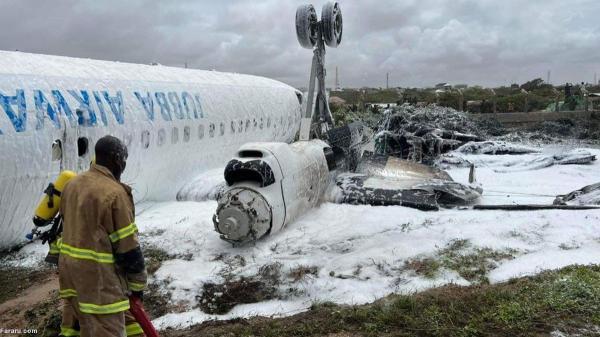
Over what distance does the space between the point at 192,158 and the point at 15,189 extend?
565 cm

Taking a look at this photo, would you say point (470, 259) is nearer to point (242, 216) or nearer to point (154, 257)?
point (242, 216)

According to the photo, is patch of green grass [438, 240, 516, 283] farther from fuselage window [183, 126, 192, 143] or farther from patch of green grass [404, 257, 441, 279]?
fuselage window [183, 126, 192, 143]

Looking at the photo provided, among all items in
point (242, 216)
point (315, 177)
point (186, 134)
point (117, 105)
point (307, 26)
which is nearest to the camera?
point (242, 216)

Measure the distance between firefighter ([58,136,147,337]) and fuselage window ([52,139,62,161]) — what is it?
5.18 meters

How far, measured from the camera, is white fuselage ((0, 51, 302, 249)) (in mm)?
7992

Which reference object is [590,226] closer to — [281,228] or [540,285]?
[540,285]

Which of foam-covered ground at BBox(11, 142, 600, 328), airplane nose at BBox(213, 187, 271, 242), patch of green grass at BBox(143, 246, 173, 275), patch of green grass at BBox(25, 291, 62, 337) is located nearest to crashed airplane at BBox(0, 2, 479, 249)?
airplane nose at BBox(213, 187, 271, 242)

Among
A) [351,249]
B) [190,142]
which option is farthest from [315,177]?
[190,142]

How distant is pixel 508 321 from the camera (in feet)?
17.1

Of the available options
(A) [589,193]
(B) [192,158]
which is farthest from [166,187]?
(A) [589,193]

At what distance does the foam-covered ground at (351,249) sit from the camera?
6797 millimetres

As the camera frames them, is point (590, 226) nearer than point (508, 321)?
No

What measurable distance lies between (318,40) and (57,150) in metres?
8.73

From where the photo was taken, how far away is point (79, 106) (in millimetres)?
9195
